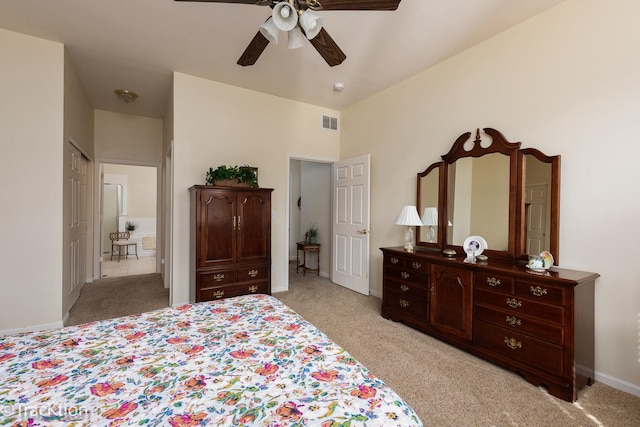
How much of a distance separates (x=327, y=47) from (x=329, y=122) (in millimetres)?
2753

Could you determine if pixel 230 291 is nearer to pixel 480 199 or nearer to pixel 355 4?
pixel 480 199

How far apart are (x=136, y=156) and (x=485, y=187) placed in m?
5.36

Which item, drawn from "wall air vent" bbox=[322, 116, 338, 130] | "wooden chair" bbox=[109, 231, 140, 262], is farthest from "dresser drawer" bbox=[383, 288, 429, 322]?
"wooden chair" bbox=[109, 231, 140, 262]

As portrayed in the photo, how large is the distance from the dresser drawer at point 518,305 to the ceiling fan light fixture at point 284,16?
241 cm

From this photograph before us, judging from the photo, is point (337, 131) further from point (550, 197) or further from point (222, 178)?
point (550, 197)

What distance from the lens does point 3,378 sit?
1.02 metres

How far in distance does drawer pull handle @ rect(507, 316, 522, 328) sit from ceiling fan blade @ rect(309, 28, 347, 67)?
7.66 feet

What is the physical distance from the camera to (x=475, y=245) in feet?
8.68

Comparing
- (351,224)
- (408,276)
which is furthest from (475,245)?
(351,224)

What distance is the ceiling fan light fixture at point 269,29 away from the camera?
69.1 inches

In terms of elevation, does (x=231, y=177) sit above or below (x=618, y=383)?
above

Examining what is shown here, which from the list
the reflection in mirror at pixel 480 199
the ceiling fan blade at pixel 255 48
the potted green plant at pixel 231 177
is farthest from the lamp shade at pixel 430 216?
the ceiling fan blade at pixel 255 48

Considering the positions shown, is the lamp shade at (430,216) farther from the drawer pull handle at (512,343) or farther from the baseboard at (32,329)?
the baseboard at (32,329)

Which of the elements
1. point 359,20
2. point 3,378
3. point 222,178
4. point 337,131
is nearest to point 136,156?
point 222,178
